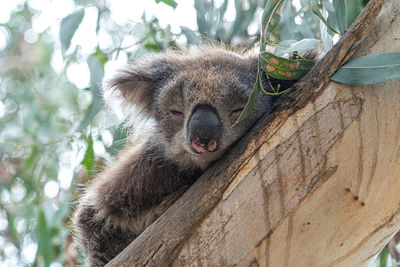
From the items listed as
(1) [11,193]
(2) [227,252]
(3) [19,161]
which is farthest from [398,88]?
(3) [19,161]

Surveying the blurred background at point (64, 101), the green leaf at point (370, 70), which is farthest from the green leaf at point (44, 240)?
the green leaf at point (370, 70)

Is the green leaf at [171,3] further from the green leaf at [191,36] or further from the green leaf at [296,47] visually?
the green leaf at [296,47]

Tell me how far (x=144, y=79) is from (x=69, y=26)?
0.53 meters

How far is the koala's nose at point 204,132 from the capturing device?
1446mm

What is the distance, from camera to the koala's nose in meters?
Answer: 1.45

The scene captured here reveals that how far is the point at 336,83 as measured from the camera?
3.76 ft

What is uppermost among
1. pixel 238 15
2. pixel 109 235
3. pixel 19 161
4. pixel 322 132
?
pixel 322 132

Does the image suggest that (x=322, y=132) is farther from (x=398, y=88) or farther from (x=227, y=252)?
(x=227, y=252)

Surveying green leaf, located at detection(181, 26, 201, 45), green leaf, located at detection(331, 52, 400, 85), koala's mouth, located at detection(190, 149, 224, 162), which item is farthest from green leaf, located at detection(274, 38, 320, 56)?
green leaf, located at detection(181, 26, 201, 45)

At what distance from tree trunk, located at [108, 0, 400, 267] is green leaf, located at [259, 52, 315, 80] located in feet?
0.23

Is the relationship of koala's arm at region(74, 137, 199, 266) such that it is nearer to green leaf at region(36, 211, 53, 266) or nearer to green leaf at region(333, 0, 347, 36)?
green leaf at region(36, 211, 53, 266)

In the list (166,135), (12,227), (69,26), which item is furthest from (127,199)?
(12,227)

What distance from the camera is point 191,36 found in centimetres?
238

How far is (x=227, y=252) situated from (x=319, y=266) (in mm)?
252
